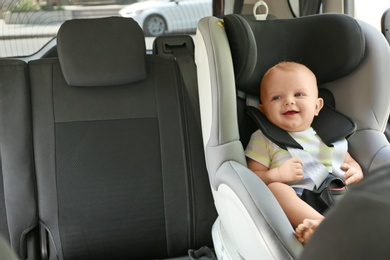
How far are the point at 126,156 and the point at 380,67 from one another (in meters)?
1.06

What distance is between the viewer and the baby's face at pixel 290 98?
1.88m

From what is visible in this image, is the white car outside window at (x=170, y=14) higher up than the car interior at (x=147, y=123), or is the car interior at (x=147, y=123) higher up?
the white car outside window at (x=170, y=14)

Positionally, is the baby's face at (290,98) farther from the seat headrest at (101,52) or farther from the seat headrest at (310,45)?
the seat headrest at (101,52)

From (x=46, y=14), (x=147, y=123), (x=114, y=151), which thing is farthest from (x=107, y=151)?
(x=46, y=14)

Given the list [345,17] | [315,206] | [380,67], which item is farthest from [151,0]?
[315,206]

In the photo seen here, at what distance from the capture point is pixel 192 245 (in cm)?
220

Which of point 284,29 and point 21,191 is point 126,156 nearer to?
point 21,191

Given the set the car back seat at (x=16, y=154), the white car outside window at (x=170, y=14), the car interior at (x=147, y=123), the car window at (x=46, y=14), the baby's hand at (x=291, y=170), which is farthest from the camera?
the white car outside window at (x=170, y=14)

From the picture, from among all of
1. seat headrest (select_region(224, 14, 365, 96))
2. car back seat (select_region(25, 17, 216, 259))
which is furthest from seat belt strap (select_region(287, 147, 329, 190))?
car back seat (select_region(25, 17, 216, 259))

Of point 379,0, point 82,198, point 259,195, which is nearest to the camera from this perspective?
point 259,195

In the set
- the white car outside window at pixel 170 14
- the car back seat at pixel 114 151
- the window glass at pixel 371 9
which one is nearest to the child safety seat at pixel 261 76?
the car back seat at pixel 114 151

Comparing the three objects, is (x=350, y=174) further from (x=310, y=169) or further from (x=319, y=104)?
(x=319, y=104)

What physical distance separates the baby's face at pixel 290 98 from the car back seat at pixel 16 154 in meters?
0.94

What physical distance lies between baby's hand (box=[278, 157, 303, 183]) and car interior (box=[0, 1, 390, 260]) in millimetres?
155
